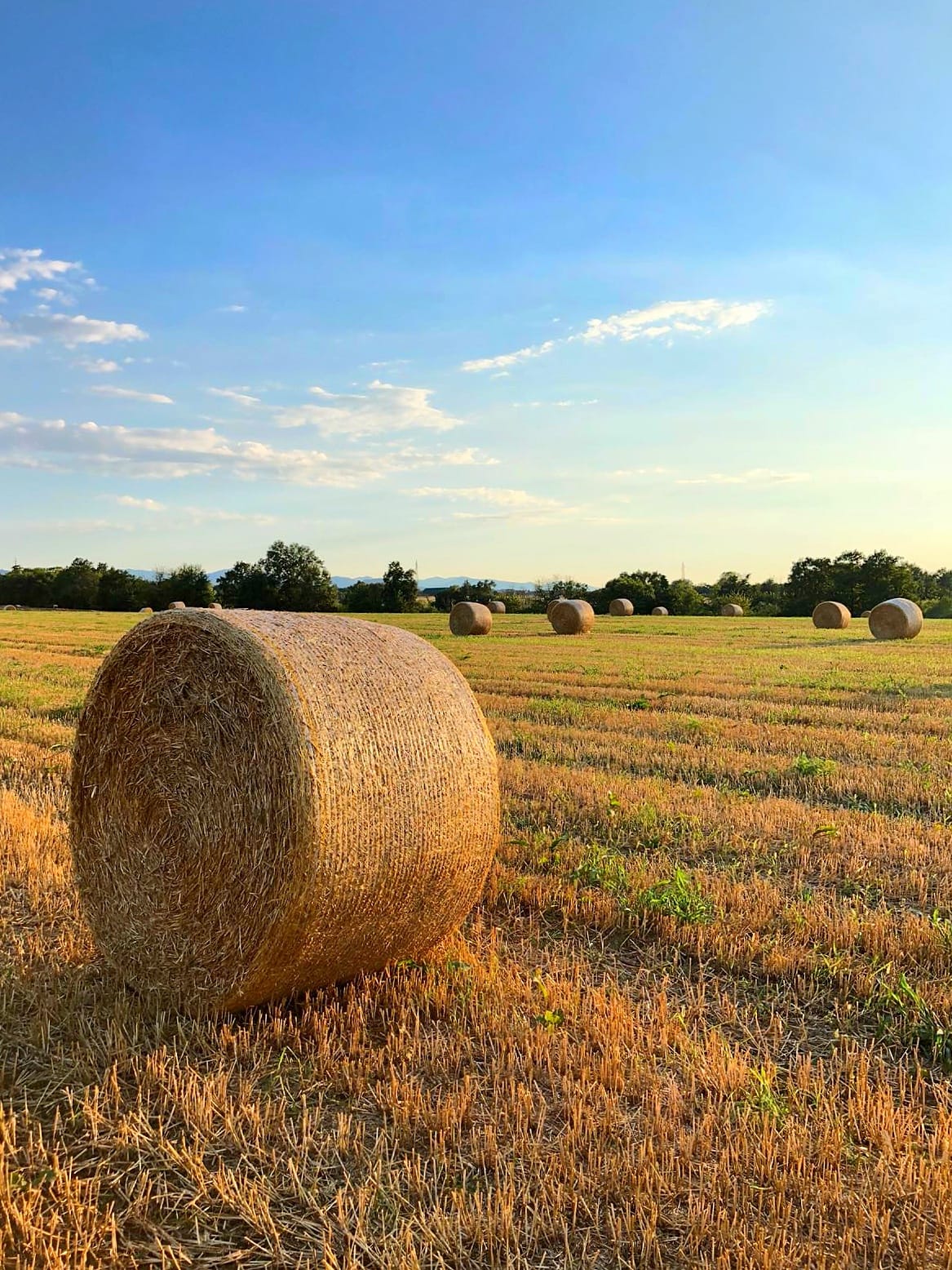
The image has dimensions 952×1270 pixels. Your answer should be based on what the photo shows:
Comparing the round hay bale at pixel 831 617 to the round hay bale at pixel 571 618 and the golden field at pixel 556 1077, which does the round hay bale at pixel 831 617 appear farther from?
the golden field at pixel 556 1077

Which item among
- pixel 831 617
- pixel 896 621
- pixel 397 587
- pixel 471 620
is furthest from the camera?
pixel 397 587

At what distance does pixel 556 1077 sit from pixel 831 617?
35890 mm

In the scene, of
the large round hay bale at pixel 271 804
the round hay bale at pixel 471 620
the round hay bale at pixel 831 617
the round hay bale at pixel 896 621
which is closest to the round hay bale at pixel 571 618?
the round hay bale at pixel 471 620

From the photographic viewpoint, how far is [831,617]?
37.2 m

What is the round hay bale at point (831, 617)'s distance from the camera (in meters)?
37.0

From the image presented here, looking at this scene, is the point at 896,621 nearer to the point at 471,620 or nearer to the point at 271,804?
the point at 471,620

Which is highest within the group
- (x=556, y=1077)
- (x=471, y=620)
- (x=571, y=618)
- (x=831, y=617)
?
(x=831, y=617)

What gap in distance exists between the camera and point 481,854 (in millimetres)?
5316

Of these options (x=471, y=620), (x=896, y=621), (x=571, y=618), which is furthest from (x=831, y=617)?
(x=471, y=620)

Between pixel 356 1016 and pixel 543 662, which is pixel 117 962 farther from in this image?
pixel 543 662

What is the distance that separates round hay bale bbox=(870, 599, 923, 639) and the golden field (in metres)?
23.6

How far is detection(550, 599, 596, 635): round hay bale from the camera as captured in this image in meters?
34.3

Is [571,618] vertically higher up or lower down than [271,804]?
higher up

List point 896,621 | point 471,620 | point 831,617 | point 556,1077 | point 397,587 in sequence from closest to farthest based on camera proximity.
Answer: point 556,1077 → point 896,621 → point 471,620 → point 831,617 → point 397,587
